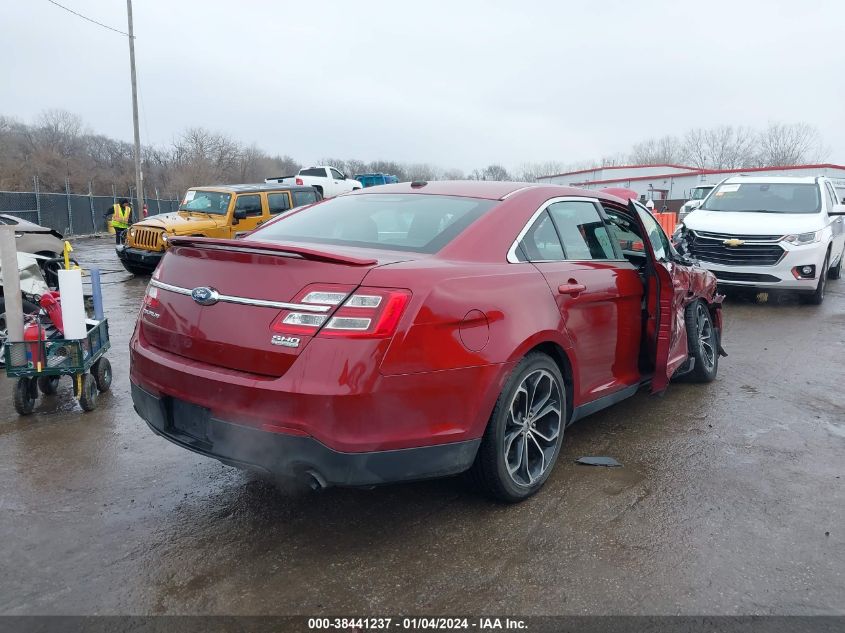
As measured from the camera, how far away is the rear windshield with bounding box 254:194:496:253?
3314 millimetres

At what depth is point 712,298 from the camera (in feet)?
18.5

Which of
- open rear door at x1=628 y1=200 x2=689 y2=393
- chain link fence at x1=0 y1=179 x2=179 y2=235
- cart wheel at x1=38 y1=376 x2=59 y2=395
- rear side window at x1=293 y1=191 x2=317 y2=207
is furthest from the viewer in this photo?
chain link fence at x1=0 y1=179 x2=179 y2=235

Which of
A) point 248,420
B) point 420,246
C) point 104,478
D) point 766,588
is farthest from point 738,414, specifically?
point 104,478

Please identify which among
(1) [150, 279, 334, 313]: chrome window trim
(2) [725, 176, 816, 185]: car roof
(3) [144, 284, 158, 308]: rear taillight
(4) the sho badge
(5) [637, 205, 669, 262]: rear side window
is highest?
A: (2) [725, 176, 816, 185]: car roof

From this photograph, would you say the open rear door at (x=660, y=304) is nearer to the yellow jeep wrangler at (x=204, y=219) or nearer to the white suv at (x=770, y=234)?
the white suv at (x=770, y=234)

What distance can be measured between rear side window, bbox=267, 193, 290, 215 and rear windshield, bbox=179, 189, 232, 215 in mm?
893

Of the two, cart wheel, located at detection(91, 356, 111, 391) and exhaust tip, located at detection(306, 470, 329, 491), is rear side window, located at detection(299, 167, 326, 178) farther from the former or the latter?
exhaust tip, located at detection(306, 470, 329, 491)

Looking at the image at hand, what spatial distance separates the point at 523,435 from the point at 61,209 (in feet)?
83.5

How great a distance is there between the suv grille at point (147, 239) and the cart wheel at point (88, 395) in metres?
8.44

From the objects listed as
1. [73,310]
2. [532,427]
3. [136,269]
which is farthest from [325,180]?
[532,427]

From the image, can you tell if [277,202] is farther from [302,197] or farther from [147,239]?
[147,239]

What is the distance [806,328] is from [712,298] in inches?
133

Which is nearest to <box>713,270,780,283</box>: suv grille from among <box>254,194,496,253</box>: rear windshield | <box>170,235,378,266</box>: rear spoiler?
<box>254,194,496,253</box>: rear windshield

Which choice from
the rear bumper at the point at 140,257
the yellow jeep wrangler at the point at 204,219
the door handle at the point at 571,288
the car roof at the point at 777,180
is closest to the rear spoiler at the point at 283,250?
the door handle at the point at 571,288
